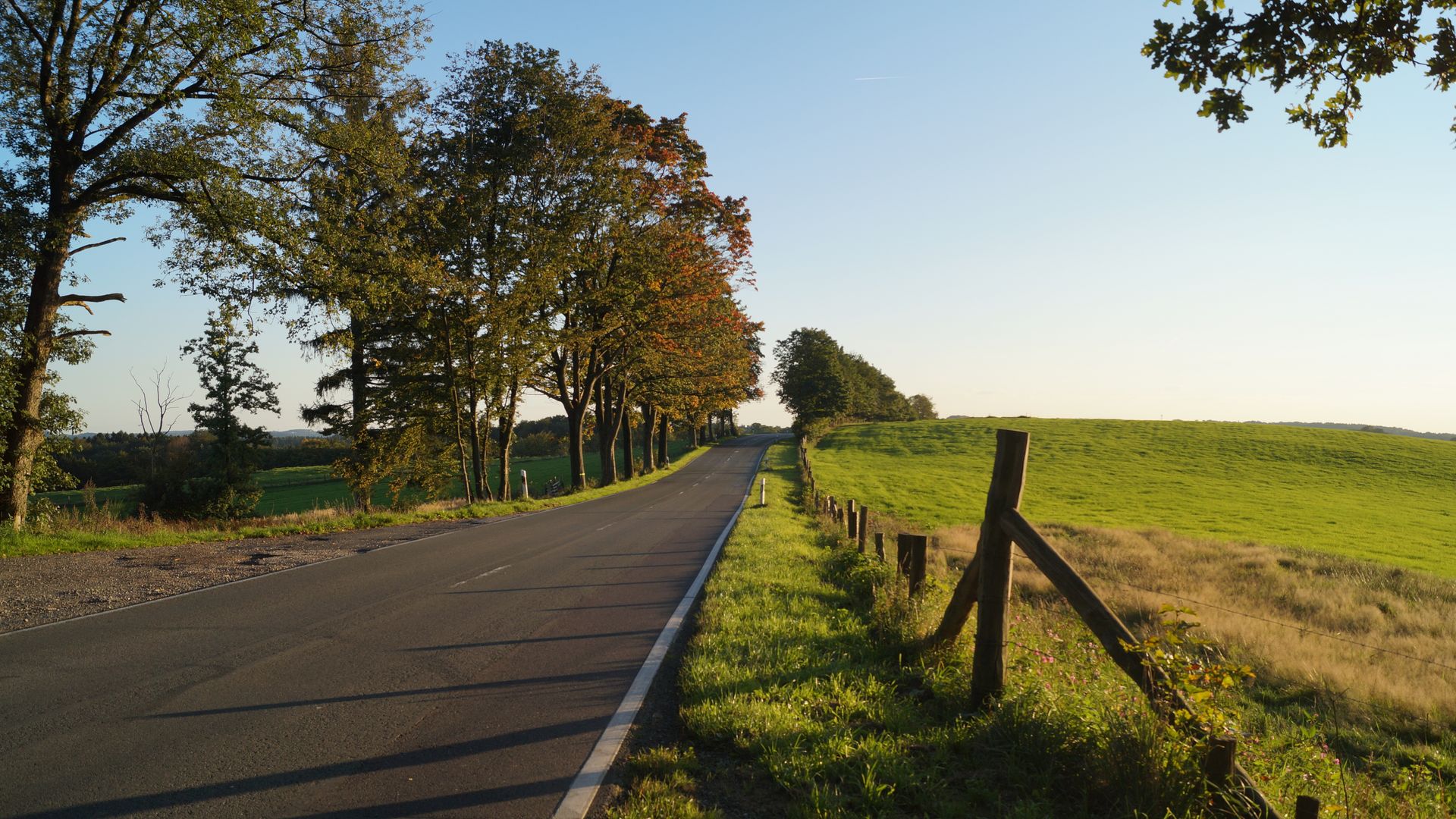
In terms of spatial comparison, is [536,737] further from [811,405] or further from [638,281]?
[811,405]

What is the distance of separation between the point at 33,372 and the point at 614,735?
15.1m

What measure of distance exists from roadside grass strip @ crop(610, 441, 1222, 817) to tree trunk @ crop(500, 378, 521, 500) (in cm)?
2105

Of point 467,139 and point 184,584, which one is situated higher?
point 467,139

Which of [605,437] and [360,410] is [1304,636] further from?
[605,437]

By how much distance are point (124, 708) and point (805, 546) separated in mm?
10799

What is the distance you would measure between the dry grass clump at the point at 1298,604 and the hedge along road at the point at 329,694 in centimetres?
738

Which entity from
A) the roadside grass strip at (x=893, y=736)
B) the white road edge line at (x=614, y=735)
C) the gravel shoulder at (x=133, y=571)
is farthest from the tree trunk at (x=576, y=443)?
the roadside grass strip at (x=893, y=736)

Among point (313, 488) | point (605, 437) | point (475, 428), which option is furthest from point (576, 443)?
point (313, 488)

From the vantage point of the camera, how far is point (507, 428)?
91.3ft

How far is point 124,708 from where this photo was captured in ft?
17.4

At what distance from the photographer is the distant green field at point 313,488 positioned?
1480 inches

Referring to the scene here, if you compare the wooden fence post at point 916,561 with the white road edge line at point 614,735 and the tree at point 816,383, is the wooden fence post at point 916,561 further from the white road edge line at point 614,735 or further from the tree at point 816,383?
the tree at point 816,383

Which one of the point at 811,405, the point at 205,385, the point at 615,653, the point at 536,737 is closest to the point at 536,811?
the point at 536,737

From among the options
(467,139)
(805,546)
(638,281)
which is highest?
(467,139)
